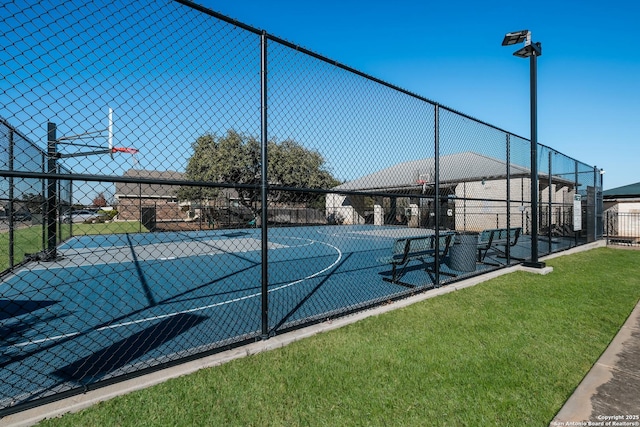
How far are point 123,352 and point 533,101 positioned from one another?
32.9ft

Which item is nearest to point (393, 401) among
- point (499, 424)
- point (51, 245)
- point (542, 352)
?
point (499, 424)

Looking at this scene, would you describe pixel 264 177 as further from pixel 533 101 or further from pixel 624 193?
pixel 624 193

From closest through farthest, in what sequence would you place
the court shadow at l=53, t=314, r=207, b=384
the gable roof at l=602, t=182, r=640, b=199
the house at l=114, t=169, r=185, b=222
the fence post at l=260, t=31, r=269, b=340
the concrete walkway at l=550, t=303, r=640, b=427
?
the concrete walkway at l=550, t=303, r=640, b=427 → the court shadow at l=53, t=314, r=207, b=384 → the fence post at l=260, t=31, r=269, b=340 → the house at l=114, t=169, r=185, b=222 → the gable roof at l=602, t=182, r=640, b=199

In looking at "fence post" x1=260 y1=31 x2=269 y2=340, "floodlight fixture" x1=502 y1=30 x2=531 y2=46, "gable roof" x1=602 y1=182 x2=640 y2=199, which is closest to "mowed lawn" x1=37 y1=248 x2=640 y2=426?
"fence post" x1=260 y1=31 x2=269 y2=340

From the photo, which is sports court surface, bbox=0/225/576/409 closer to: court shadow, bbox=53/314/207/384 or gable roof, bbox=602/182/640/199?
court shadow, bbox=53/314/207/384

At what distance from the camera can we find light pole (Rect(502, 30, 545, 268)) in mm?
7793

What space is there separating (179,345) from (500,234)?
918 centimetres

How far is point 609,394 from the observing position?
2721mm

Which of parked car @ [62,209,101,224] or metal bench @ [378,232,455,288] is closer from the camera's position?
metal bench @ [378,232,455,288]

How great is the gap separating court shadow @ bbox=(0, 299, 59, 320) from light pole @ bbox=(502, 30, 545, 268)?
1051 centimetres

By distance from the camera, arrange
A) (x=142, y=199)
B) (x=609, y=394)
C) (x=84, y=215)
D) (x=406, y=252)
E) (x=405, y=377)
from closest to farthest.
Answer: (x=609, y=394)
(x=405, y=377)
(x=406, y=252)
(x=84, y=215)
(x=142, y=199)

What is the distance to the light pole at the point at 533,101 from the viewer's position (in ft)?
25.6

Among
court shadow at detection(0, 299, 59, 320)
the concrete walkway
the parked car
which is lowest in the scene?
court shadow at detection(0, 299, 59, 320)

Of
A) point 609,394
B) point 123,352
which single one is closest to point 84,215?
point 123,352
